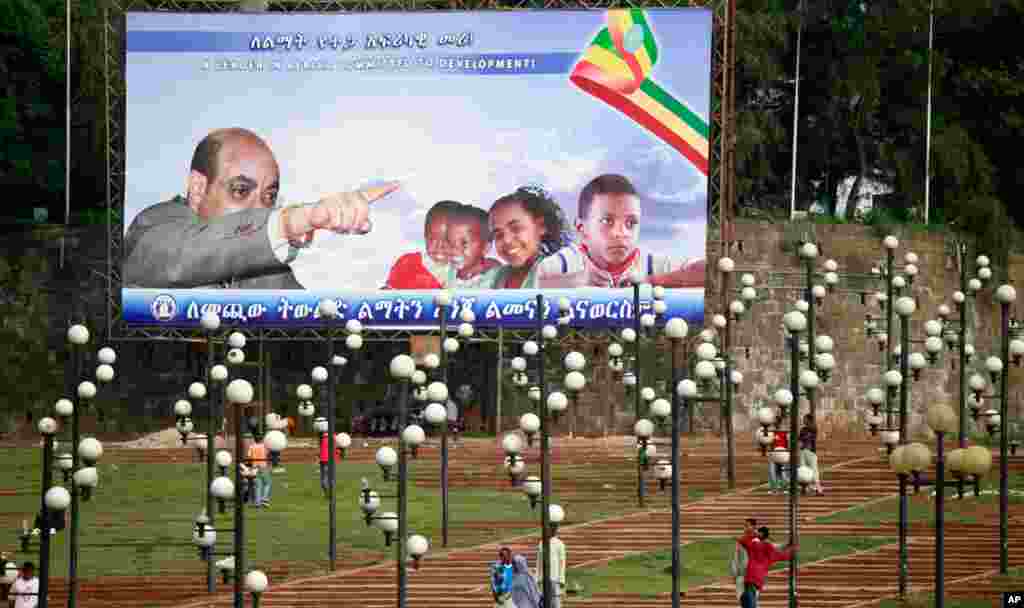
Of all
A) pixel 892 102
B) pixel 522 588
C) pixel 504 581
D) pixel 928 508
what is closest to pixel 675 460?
pixel 522 588

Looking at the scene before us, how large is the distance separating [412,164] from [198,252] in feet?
15.6

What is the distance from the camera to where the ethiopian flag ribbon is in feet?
182

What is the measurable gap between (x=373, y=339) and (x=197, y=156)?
17.2ft

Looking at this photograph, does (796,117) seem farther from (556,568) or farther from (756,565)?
(756,565)

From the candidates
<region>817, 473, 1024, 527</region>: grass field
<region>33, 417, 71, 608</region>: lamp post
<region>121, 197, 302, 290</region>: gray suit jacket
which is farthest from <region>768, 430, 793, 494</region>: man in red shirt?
<region>33, 417, 71, 608</region>: lamp post

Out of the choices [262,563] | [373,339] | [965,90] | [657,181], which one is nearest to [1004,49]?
[965,90]

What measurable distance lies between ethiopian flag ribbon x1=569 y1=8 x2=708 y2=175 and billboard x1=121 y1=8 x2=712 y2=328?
0.04 m

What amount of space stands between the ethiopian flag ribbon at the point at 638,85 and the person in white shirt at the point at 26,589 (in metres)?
23.9

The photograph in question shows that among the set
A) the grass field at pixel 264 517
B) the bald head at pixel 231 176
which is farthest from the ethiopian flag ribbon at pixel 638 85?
the grass field at pixel 264 517

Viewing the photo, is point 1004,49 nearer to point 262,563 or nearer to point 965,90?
point 965,90

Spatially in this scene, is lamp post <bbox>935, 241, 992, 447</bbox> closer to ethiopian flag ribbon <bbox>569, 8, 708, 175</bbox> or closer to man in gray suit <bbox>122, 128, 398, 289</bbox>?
ethiopian flag ribbon <bbox>569, 8, 708, 175</bbox>

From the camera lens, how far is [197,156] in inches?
2237

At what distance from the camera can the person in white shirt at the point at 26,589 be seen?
1339 inches

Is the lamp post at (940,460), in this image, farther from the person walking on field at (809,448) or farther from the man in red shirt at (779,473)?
the man in red shirt at (779,473)
